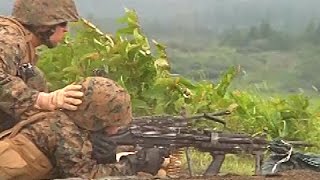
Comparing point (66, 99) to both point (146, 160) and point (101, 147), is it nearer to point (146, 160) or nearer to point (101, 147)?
point (101, 147)

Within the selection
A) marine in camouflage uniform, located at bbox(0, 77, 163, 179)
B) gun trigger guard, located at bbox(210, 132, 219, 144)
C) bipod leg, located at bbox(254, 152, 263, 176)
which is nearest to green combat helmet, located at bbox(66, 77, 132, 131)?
marine in camouflage uniform, located at bbox(0, 77, 163, 179)

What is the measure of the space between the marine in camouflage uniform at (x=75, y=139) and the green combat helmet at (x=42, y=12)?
624 millimetres

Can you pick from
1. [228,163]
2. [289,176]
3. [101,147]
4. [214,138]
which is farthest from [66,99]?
[228,163]

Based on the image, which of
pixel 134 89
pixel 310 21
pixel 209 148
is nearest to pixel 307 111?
pixel 134 89

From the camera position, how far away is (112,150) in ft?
18.5

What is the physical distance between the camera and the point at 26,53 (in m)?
5.85

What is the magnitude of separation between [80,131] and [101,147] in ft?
0.59

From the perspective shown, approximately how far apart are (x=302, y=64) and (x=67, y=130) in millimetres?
7506

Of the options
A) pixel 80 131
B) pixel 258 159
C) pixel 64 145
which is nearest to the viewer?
pixel 64 145

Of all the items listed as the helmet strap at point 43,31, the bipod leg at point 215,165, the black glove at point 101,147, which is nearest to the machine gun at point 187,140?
the bipod leg at point 215,165

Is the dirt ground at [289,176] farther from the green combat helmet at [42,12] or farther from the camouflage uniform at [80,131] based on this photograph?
the green combat helmet at [42,12]

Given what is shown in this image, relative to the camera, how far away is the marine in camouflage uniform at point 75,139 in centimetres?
537

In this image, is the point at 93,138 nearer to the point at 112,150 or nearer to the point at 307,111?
the point at 112,150

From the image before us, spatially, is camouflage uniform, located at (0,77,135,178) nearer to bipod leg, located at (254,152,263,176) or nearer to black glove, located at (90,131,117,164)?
black glove, located at (90,131,117,164)
